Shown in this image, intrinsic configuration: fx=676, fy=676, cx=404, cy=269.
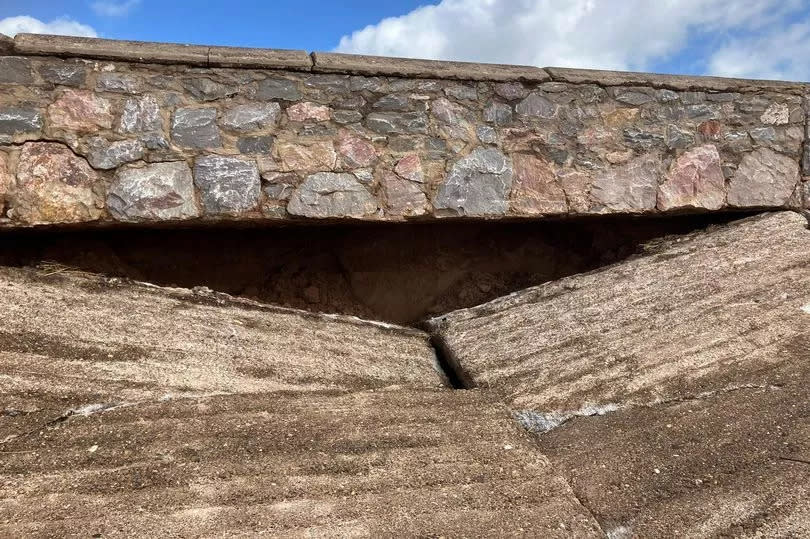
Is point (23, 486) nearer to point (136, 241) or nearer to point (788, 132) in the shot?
point (136, 241)

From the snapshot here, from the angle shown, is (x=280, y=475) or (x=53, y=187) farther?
(x=53, y=187)

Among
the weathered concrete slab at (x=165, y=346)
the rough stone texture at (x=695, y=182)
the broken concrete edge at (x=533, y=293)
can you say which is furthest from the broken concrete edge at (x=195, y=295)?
the rough stone texture at (x=695, y=182)

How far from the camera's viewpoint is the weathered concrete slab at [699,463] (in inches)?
61.7

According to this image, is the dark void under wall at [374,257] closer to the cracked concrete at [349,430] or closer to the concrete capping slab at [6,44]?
the cracked concrete at [349,430]

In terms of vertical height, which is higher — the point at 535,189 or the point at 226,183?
the point at 226,183

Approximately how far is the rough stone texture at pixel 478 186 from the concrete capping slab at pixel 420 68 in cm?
35

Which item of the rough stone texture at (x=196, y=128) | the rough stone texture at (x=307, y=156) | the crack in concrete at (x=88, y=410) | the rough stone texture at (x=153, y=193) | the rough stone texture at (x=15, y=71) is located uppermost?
the rough stone texture at (x=15, y=71)

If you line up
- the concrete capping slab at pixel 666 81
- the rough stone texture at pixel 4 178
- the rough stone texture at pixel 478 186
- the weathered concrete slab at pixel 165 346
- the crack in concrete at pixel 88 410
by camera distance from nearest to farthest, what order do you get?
1. the crack in concrete at pixel 88 410
2. the weathered concrete slab at pixel 165 346
3. the rough stone texture at pixel 4 178
4. the rough stone texture at pixel 478 186
5. the concrete capping slab at pixel 666 81

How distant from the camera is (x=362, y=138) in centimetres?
297

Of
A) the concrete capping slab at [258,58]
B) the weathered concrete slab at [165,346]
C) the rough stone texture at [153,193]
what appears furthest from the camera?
the concrete capping slab at [258,58]

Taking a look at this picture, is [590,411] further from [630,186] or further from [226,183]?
[226,183]

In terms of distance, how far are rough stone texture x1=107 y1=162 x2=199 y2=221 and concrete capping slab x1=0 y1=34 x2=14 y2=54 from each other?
0.60m

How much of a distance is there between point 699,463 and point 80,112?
251 cm

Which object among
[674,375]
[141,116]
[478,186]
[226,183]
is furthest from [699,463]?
[141,116]
